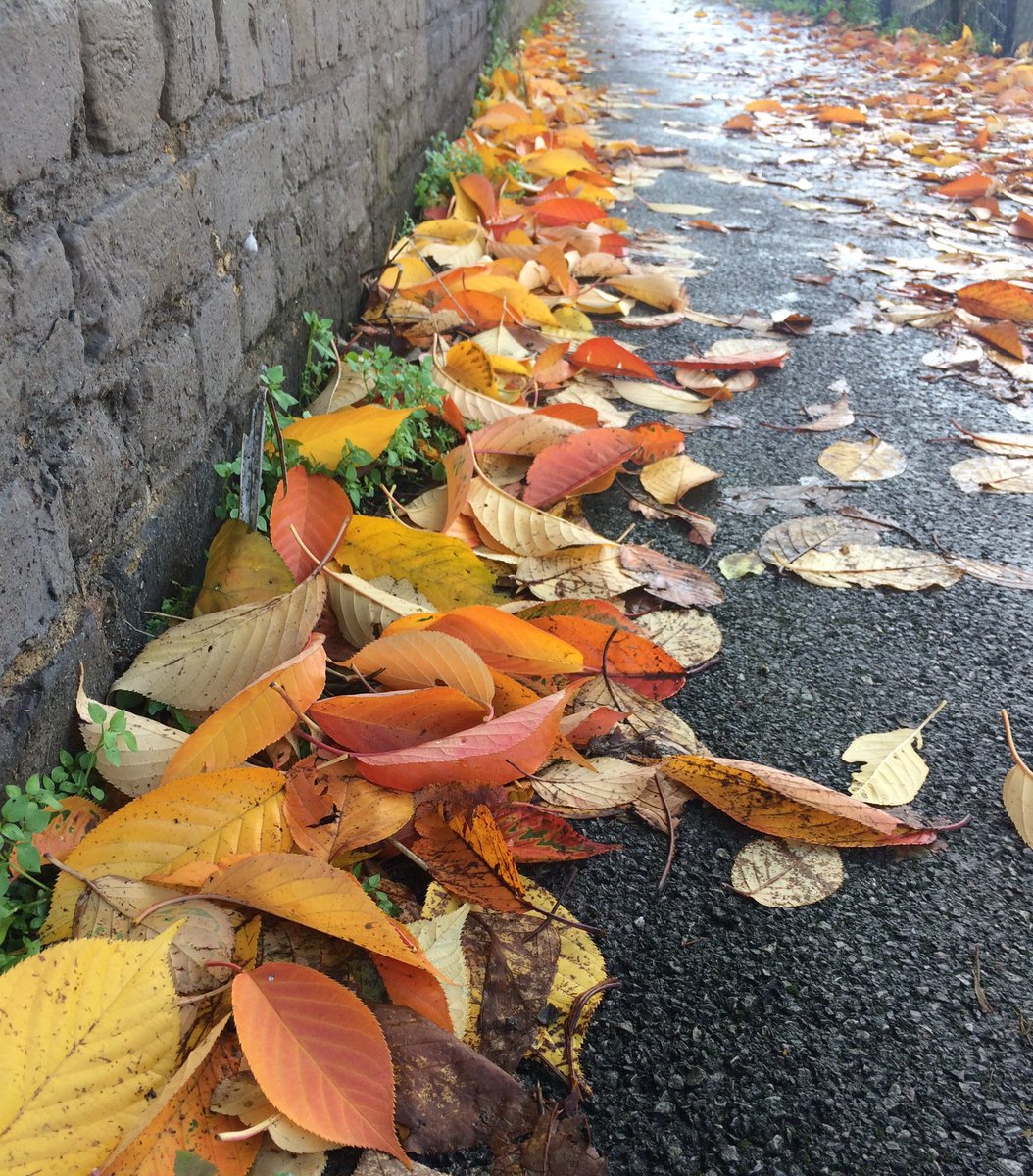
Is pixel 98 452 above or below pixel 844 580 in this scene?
above

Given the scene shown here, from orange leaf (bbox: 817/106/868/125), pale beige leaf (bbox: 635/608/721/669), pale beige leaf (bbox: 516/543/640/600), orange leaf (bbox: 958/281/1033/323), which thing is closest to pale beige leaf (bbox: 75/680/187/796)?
pale beige leaf (bbox: 516/543/640/600)

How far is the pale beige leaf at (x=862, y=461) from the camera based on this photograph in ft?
6.66

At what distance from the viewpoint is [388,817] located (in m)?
1.07

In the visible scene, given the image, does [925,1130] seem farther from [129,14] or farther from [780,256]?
[780,256]

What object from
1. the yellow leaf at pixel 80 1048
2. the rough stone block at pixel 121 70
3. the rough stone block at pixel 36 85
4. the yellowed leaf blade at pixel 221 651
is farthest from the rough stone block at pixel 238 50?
the yellow leaf at pixel 80 1048

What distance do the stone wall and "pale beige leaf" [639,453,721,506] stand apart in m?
0.79

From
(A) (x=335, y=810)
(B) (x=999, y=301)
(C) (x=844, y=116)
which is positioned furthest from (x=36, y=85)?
(C) (x=844, y=116)

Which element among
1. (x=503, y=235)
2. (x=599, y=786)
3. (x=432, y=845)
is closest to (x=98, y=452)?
(x=432, y=845)

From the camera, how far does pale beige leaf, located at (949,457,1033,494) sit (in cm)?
198

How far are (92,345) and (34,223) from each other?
17cm

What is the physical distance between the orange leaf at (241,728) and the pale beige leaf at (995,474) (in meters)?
1.53

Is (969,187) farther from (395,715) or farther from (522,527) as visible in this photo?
(395,715)

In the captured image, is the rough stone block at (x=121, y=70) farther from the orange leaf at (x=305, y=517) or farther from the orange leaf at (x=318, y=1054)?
the orange leaf at (x=318, y=1054)

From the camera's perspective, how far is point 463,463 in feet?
5.66
